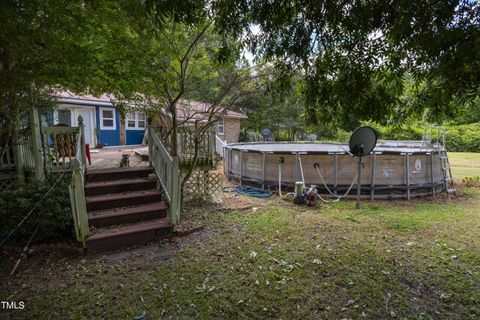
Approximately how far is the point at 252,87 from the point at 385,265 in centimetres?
384

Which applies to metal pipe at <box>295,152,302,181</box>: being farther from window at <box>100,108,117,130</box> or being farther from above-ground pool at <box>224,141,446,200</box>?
window at <box>100,108,117,130</box>

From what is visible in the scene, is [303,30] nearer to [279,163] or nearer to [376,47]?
[376,47]

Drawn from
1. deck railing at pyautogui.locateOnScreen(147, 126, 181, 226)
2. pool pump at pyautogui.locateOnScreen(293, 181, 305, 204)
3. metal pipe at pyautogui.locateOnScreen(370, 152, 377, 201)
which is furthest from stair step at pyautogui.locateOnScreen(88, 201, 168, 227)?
metal pipe at pyautogui.locateOnScreen(370, 152, 377, 201)

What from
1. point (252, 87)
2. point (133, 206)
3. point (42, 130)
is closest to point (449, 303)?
point (252, 87)

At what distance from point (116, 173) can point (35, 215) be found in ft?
5.44

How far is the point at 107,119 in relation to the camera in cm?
1348

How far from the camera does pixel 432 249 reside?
4.11 metres

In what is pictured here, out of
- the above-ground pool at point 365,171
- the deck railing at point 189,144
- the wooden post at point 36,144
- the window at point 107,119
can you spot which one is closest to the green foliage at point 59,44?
the wooden post at point 36,144

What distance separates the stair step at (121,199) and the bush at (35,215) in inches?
18.1

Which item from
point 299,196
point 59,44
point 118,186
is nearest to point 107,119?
point 118,186

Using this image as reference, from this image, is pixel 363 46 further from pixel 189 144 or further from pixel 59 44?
pixel 189 144

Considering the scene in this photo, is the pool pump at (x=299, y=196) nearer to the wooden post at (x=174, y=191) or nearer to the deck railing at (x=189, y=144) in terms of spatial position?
the deck railing at (x=189, y=144)

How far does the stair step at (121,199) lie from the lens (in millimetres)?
4711

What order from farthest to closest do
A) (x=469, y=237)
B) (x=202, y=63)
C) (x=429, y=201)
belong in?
1. (x=429, y=201)
2. (x=202, y=63)
3. (x=469, y=237)
